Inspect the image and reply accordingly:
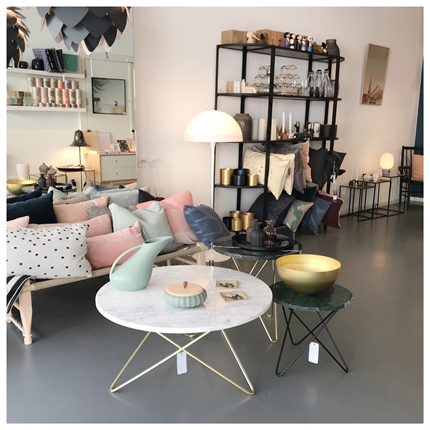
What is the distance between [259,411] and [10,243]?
6.04 ft

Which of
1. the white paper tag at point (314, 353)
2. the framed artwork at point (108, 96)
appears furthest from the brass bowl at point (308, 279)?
the framed artwork at point (108, 96)

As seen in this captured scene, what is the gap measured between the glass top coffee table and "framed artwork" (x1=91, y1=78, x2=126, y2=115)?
7.50 ft

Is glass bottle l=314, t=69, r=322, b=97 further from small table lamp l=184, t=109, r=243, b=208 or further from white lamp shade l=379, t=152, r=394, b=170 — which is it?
white lamp shade l=379, t=152, r=394, b=170

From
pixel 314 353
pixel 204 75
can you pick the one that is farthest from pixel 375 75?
pixel 314 353

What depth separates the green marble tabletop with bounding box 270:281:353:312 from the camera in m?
2.31

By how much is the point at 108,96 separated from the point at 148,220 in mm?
1523

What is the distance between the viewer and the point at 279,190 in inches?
204

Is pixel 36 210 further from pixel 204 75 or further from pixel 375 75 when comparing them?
pixel 375 75

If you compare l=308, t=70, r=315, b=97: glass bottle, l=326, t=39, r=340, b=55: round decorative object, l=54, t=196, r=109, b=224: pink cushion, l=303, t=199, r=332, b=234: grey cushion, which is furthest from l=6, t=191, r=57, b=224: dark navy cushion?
l=326, t=39, r=340, b=55: round decorative object

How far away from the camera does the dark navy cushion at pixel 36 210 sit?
3184mm

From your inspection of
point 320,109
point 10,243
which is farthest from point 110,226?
point 320,109

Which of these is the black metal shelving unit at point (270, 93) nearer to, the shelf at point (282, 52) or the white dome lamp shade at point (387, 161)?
the shelf at point (282, 52)

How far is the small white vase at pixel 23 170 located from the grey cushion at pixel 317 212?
11.9 feet
